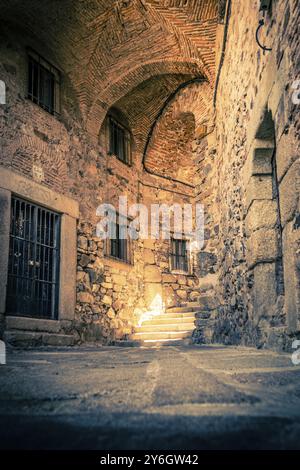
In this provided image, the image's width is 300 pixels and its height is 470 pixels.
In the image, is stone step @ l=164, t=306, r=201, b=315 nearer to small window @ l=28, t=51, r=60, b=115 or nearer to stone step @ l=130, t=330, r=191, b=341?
stone step @ l=130, t=330, r=191, b=341

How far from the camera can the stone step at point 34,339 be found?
5.81 m

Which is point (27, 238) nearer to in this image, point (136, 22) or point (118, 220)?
point (118, 220)

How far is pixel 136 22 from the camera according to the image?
739 centimetres

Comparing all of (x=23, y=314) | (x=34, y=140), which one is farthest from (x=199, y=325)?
(x=34, y=140)

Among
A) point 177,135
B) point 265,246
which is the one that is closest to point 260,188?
point 265,246

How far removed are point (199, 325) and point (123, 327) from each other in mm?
1961

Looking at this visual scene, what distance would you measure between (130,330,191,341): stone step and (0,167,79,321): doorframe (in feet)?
4.98

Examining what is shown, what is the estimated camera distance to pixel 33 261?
6625mm

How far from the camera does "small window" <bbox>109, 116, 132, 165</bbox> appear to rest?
30.3 feet

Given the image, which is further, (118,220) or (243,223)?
(118,220)

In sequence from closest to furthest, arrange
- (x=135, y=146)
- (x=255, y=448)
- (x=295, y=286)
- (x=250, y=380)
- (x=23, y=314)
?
(x=255, y=448), (x=250, y=380), (x=295, y=286), (x=23, y=314), (x=135, y=146)

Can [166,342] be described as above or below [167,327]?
below

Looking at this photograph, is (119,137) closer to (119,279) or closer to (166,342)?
(119,279)

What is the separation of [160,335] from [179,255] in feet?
11.1
